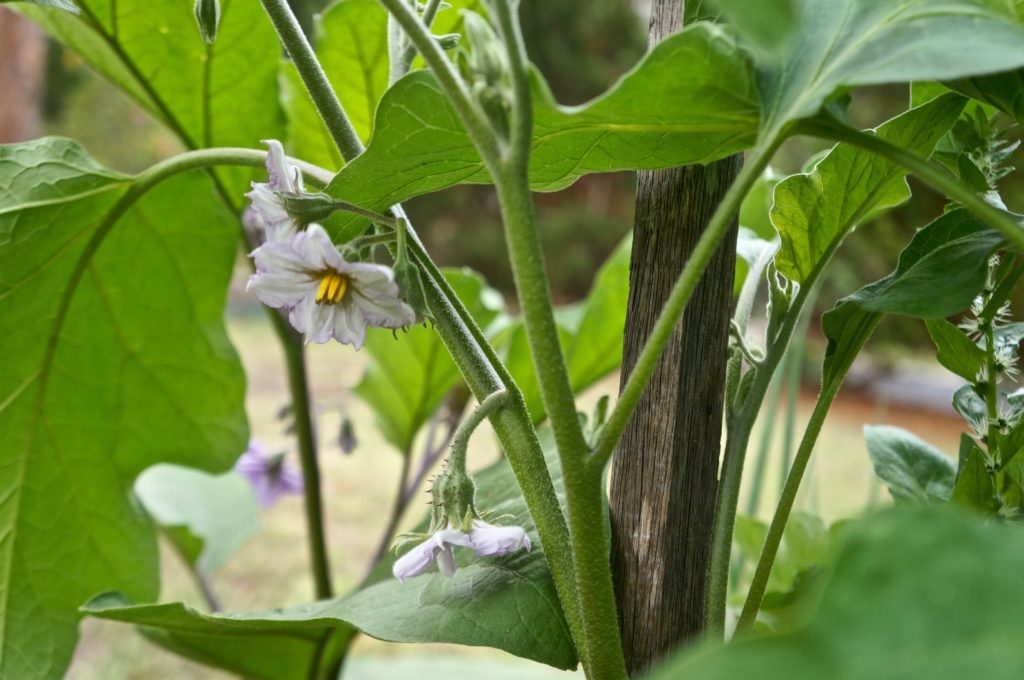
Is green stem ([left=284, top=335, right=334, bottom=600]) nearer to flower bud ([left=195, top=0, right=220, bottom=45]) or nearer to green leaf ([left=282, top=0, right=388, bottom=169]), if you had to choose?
green leaf ([left=282, top=0, right=388, bottom=169])

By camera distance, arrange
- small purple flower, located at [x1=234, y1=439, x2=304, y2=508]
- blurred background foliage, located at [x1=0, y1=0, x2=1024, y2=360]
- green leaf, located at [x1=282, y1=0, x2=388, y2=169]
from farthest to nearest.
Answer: blurred background foliage, located at [x1=0, y1=0, x2=1024, y2=360], small purple flower, located at [x1=234, y1=439, x2=304, y2=508], green leaf, located at [x1=282, y1=0, x2=388, y2=169]

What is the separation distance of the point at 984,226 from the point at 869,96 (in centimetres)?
400

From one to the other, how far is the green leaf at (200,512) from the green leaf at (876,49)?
1.97 ft

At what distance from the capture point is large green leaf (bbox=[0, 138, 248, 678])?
0.38 metres

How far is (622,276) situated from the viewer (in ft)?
1.89

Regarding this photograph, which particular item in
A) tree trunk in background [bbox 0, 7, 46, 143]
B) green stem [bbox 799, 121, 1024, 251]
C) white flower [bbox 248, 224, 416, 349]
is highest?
tree trunk in background [bbox 0, 7, 46, 143]

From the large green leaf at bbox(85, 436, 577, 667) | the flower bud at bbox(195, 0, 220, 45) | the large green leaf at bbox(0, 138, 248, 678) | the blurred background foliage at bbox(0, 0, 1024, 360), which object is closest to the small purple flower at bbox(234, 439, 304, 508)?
the large green leaf at bbox(0, 138, 248, 678)

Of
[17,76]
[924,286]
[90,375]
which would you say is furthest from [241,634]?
[17,76]

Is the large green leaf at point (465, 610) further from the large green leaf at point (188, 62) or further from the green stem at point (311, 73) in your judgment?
the large green leaf at point (188, 62)

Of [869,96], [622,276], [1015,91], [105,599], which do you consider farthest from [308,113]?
[869,96]

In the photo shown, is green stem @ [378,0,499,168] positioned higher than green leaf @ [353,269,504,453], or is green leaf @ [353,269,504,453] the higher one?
green stem @ [378,0,499,168]

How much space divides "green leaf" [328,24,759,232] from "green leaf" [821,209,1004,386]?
0.06 m

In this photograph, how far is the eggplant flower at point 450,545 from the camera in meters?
0.26

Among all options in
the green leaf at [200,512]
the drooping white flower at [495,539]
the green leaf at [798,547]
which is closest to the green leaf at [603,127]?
the drooping white flower at [495,539]
